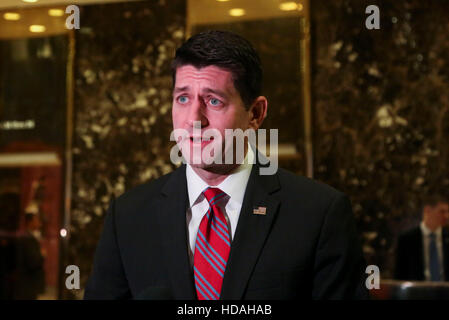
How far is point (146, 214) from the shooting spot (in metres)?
1.37

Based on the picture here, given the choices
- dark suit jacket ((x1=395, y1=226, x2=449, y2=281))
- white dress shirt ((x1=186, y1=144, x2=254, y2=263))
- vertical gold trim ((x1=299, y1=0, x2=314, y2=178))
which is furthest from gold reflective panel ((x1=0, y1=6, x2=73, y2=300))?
white dress shirt ((x1=186, y1=144, x2=254, y2=263))

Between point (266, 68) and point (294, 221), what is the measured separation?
107 inches

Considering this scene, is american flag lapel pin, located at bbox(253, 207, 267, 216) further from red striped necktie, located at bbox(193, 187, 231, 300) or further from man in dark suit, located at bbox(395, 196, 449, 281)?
man in dark suit, located at bbox(395, 196, 449, 281)

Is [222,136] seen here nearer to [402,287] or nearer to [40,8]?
[402,287]

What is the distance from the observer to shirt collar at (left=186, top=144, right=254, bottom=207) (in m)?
1.30

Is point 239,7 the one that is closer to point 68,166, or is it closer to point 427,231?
point 68,166

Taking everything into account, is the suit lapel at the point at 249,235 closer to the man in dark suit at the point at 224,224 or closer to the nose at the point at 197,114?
the man in dark suit at the point at 224,224

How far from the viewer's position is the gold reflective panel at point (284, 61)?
3857mm

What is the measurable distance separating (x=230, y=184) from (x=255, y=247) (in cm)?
18

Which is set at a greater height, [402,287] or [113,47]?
[113,47]

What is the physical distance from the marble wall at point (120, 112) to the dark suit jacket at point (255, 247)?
2.72m

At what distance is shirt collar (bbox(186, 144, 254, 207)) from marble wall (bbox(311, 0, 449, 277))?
2.55m

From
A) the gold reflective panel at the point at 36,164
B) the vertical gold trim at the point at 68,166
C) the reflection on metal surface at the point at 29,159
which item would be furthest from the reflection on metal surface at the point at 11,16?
the reflection on metal surface at the point at 29,159
